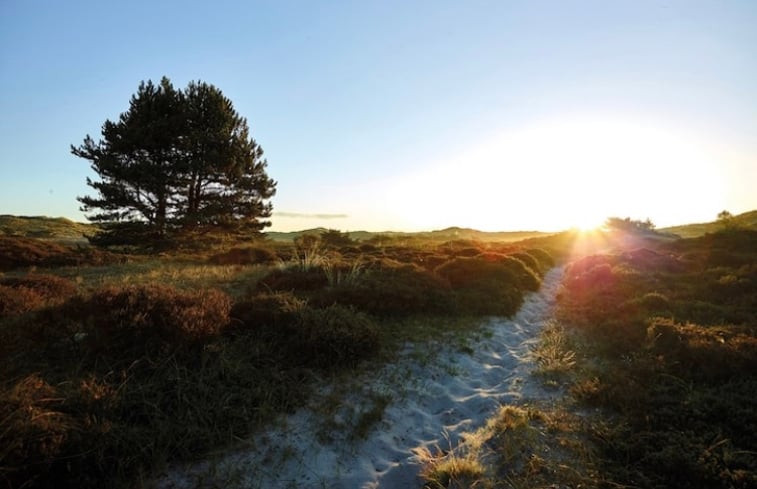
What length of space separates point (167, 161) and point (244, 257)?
9.68m

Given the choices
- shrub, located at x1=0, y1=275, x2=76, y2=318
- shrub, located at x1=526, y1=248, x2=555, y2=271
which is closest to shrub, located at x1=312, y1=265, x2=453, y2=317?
shrub, located at x1=0, y1=275, x2=76, y2=318

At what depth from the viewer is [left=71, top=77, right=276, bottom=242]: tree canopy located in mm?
23703

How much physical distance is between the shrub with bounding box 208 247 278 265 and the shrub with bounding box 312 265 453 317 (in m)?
9.31

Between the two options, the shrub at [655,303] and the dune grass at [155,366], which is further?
the shrub at [655,303]

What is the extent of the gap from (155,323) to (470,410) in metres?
4.86

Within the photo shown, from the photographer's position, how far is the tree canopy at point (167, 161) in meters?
23.7

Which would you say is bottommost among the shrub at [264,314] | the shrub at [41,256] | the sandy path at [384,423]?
the sandy path at [384,423]

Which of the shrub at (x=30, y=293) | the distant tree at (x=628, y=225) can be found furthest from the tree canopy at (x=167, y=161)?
the distant tree at (x=628, y=225)

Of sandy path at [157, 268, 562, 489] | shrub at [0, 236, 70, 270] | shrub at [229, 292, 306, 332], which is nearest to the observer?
sandy path at [157, 268, 562, 489]

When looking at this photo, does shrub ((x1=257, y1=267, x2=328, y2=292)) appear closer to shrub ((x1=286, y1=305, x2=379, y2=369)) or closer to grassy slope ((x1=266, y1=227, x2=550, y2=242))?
shrub ((x1=286, y1=305, x2=379, y2=369))

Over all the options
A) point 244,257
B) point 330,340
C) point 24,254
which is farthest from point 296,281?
point 24,254

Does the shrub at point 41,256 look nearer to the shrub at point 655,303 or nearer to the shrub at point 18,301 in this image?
the shrub at point 18,301

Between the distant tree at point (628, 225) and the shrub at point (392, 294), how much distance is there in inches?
1478

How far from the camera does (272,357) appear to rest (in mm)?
6477
